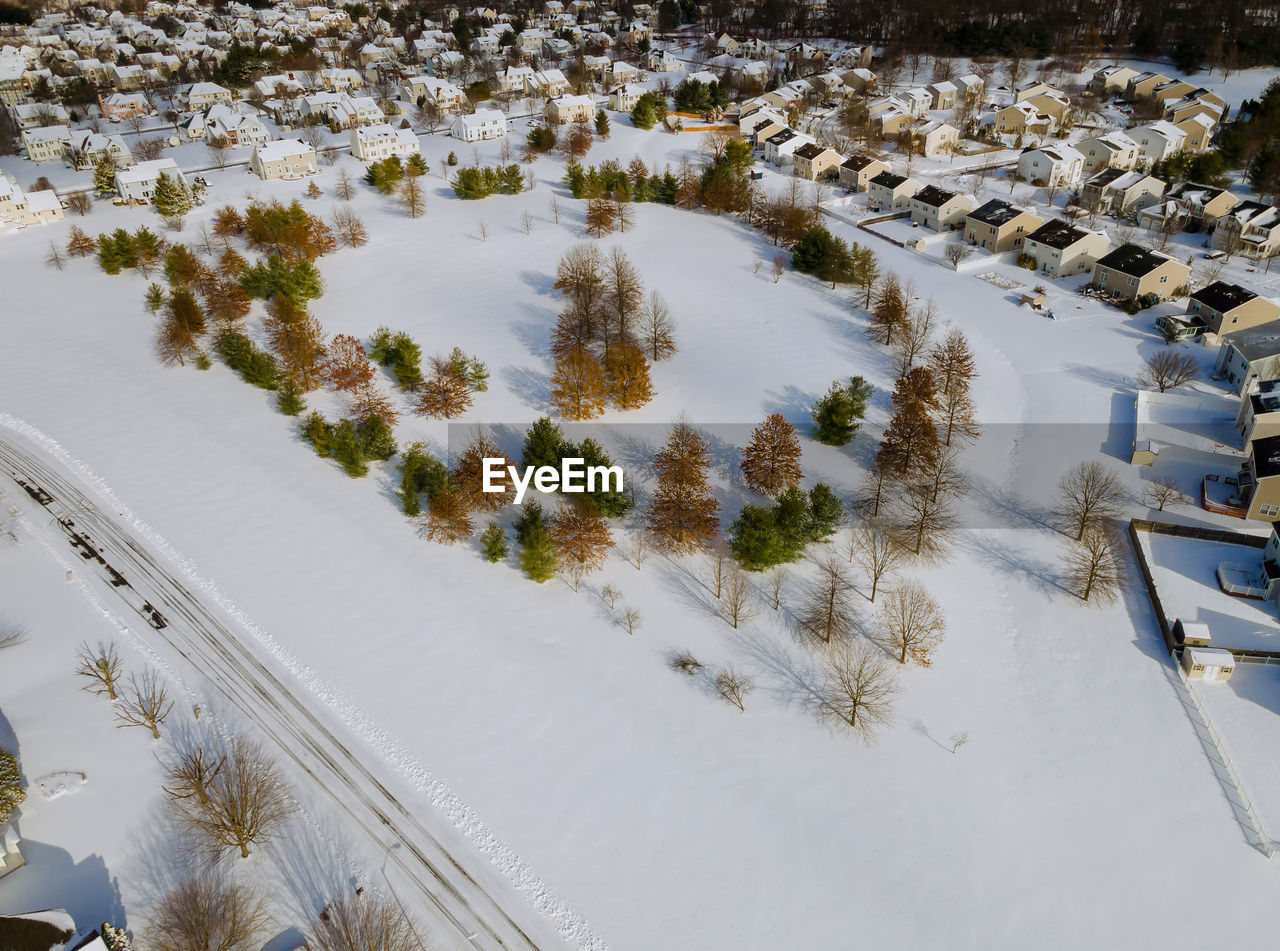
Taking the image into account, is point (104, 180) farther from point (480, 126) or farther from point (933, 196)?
point (933, 196)

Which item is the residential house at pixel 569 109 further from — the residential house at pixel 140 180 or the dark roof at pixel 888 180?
the residential house at pixel 140 180

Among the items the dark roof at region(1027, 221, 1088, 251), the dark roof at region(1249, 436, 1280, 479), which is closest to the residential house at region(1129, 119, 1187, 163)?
the dark roof at region(1027, 221, 1088, 251)

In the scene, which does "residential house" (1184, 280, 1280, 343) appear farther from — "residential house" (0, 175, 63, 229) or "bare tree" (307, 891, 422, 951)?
"residential house" (0, 175, 63, 229)

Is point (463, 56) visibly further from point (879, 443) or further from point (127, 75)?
point (879, 443)

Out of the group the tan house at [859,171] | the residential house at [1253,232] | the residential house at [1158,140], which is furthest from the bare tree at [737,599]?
the residential house at [1158,140]

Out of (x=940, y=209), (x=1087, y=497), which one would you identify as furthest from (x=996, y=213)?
(x=1087, y=497)
